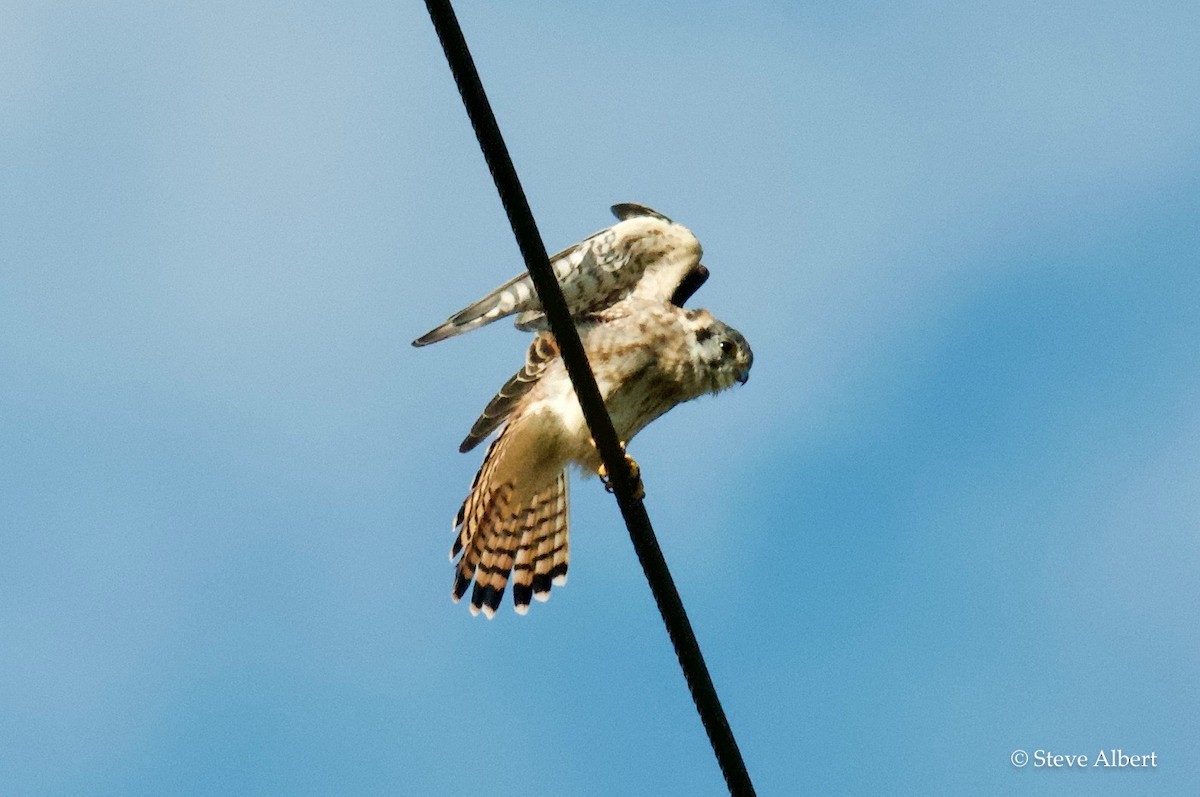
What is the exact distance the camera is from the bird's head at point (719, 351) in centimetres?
493

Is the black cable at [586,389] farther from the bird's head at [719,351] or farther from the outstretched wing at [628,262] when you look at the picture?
the bird's head at [719,351]

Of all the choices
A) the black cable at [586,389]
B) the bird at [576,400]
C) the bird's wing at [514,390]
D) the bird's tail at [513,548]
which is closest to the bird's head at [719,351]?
the bird at [576,400]

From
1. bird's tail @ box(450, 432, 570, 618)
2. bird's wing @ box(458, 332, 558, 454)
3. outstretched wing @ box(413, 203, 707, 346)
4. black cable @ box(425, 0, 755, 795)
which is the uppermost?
outstretched wing @ box(413, 203, 707, 346)

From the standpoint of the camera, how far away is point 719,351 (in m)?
4.95

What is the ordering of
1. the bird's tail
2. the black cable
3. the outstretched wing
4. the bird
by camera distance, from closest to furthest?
the black cable → the bird → the outstretched wing → the bird's tail

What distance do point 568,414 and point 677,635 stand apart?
1.92 metres

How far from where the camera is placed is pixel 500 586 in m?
5.32

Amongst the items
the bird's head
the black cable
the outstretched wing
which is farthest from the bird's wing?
the black cable

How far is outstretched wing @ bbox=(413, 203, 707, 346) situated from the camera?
490 cm

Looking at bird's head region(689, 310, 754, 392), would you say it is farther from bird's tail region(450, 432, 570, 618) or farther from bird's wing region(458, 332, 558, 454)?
bird's tail region(450, 432, 570, 618)

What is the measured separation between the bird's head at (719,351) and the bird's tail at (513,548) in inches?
28.1

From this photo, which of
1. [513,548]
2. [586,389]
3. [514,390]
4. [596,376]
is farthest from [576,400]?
[586,389]

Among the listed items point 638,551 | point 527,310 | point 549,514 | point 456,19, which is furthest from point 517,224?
point 549,514

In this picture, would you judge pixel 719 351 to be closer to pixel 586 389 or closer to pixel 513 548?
pixel 513 548
